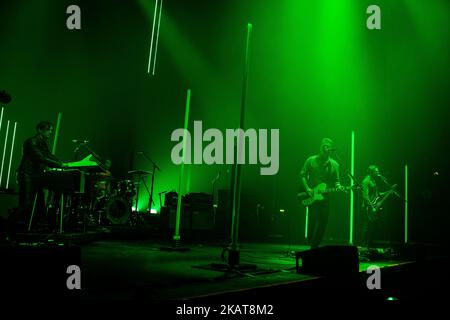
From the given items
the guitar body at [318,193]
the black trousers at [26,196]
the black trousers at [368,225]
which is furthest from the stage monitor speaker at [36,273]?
the black trousers at [368,225]

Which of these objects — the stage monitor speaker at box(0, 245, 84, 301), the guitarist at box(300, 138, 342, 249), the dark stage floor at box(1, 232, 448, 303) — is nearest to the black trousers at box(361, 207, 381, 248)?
the dark stage floor at box(1, 232, 448, 303)

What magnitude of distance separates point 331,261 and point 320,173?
1.92 m

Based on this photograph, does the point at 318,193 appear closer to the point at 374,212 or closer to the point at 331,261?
the point at 331,261

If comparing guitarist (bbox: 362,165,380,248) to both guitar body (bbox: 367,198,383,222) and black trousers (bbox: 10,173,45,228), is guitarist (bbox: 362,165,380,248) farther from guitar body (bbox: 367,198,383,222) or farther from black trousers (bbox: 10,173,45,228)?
black trousers (bbox: 10,173,45,228)

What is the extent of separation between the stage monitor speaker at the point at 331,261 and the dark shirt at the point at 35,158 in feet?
10.8

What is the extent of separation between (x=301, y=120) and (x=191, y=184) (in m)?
3.71

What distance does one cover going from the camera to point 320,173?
509 centimetres

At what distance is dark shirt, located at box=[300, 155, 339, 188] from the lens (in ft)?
16.6

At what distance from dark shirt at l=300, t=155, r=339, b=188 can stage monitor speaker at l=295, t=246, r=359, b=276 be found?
66.8 inches

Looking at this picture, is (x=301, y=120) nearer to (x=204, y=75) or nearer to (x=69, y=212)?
(x=204, y=75)

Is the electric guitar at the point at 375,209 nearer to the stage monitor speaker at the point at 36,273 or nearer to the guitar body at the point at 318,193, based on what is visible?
the guitar body at the point at 318,193

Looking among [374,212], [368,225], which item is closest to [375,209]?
[374,212]

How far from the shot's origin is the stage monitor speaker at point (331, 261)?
3.34m

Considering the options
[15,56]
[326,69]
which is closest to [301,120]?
[326,69]
